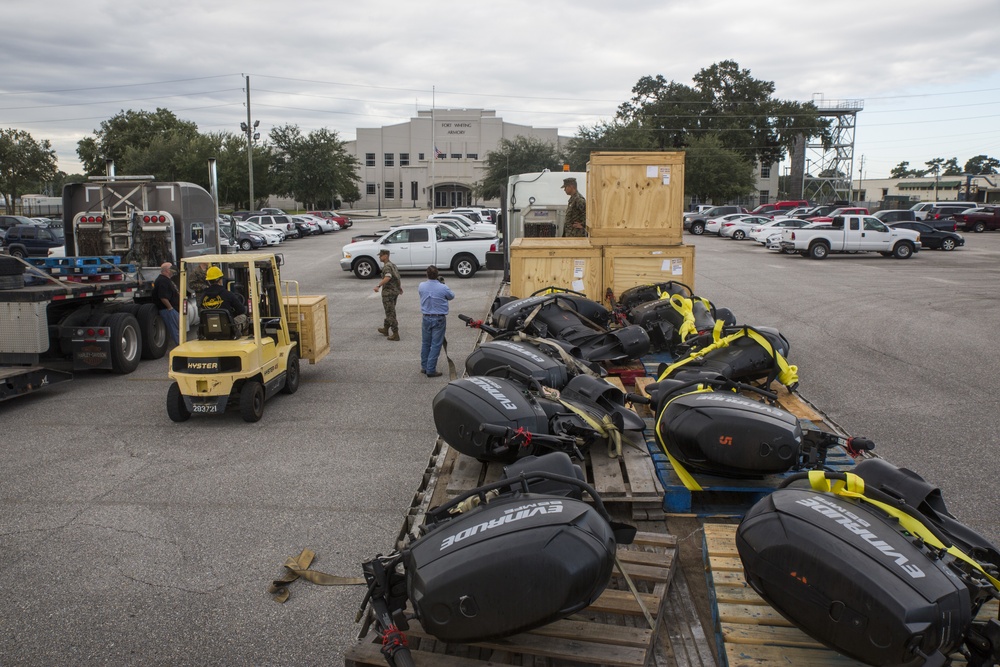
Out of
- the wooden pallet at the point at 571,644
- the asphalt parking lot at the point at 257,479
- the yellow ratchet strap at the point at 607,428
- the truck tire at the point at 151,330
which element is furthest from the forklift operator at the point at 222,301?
the wooden pallet at the point at 571,644

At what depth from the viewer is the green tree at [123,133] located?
69.6 meters

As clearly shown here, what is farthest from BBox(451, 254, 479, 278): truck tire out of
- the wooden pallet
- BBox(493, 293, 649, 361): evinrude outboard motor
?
the wooden pallet

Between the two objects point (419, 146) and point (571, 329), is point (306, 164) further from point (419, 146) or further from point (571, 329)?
point (571, 329)

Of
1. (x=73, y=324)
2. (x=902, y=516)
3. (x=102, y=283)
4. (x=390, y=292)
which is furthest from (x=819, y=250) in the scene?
(x=902, y=516)

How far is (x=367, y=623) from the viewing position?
3.92 metres

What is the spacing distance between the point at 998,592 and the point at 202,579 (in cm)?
464

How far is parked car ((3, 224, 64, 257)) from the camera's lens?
3034cm

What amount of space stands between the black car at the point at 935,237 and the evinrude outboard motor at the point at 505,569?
34235 mm

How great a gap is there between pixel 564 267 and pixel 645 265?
1168mm

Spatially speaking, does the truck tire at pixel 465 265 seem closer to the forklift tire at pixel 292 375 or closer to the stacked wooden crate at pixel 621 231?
the stacked wooden crate at pixel 621 231

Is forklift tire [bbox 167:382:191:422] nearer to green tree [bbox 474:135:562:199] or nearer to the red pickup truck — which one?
the red pickup truck

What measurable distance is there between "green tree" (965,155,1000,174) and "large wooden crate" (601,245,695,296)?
Result: 150217 mm

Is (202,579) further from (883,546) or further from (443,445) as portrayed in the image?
(883,546)

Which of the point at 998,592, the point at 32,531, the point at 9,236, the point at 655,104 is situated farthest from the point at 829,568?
the point at 655,104
